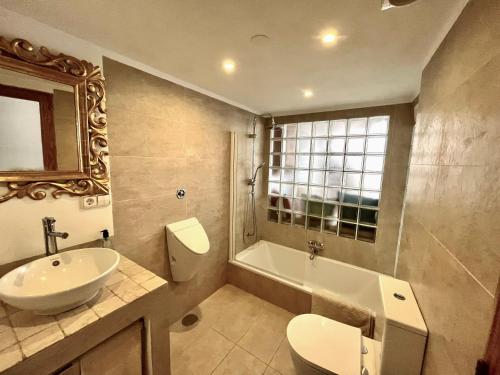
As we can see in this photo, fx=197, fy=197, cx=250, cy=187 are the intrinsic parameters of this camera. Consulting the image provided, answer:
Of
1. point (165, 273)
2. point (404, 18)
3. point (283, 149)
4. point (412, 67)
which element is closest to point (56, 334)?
point (165, 273)

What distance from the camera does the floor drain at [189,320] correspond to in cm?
195

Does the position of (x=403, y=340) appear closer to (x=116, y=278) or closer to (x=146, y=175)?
(x=116, y=278)

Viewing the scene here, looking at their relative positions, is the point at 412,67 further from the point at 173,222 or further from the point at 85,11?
the point at 173,222

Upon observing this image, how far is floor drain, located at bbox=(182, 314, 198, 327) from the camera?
6.40 feet

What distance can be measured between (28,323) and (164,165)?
3.91 feet

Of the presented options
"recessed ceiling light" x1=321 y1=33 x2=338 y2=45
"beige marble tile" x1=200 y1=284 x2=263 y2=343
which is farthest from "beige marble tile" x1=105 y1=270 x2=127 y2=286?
"recessed ceiling light" x1=321 y1=33 x2=338 y2=45

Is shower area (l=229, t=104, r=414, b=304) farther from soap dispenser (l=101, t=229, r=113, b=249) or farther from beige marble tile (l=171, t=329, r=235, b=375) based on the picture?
soap dispenser (l=101, t=229, r=113, b=249)

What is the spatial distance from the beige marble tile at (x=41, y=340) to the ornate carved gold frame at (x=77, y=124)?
68 centimetres

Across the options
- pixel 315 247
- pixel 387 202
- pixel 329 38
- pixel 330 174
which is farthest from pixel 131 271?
pixel 387 202

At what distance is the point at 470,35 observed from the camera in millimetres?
729

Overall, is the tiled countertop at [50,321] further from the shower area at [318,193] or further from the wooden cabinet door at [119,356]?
the shower area at [318,193]

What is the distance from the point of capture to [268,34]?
1085 millimetres

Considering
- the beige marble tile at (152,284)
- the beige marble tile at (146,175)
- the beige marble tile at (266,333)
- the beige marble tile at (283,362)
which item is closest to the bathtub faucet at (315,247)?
the beige marble tile at (266,333)

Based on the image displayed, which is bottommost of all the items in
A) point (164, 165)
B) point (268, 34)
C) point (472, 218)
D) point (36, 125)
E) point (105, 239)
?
point (105, 239)
